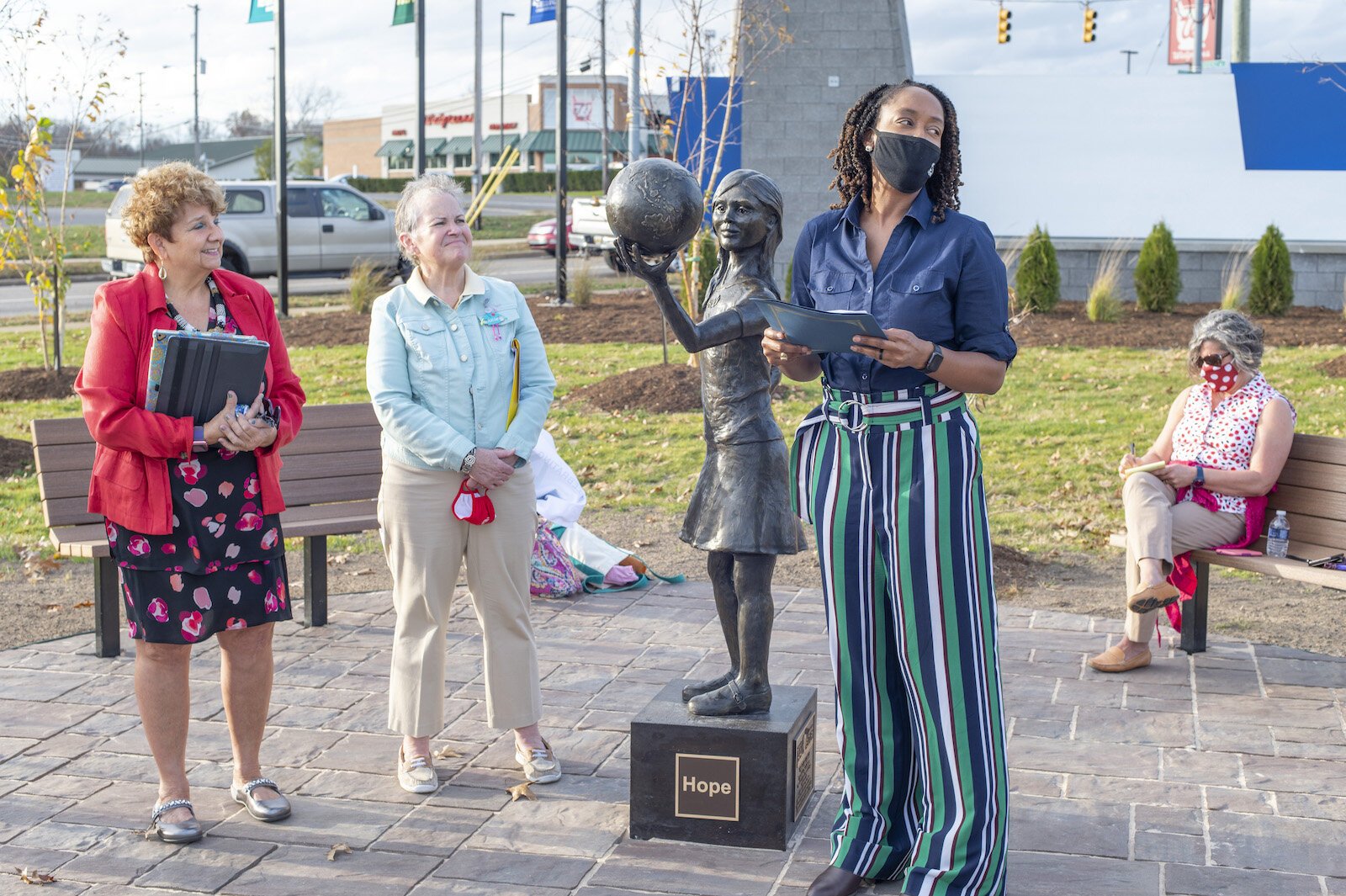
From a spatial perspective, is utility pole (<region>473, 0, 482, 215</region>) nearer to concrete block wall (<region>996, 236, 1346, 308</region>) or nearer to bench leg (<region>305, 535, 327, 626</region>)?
concrete block wall (<region>996, 236, 1346, 308</region>)

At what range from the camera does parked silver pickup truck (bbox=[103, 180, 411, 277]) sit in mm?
22047

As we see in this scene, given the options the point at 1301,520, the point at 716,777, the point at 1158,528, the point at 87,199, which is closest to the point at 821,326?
the point at 716,777

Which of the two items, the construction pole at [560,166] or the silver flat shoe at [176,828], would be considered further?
the construction pole at [560,166]

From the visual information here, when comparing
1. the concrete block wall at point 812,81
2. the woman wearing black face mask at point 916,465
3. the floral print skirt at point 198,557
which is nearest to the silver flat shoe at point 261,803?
the floral print skirt at point 198,557

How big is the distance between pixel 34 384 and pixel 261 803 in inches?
390

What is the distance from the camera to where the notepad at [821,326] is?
10.1 ft

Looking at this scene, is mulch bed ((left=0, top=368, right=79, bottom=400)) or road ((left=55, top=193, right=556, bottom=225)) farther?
road ((left=55, top=193, right=556, bottom=225))

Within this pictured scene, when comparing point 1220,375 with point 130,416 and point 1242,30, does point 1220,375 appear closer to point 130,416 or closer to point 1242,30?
point 130,416

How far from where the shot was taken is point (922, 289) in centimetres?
324

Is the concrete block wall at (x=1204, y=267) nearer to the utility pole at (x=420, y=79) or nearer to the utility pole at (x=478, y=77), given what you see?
the utility pole at (x=420, y=79)

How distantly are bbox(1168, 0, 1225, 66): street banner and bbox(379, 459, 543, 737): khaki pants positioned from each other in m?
30.6

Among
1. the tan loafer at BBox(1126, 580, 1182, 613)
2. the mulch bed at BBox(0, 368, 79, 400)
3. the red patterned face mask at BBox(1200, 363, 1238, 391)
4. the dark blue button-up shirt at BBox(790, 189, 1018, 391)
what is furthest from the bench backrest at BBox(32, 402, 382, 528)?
the mulch bed at BBox(0, 368, 79, 400)

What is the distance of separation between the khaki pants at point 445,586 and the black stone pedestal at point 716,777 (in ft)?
2.06

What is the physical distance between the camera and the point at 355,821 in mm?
4199
